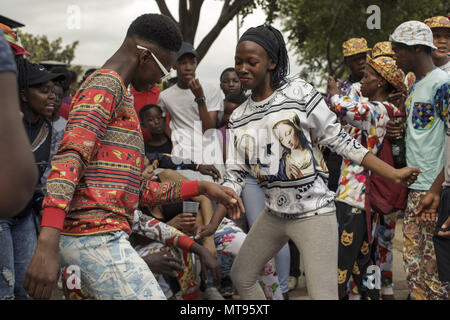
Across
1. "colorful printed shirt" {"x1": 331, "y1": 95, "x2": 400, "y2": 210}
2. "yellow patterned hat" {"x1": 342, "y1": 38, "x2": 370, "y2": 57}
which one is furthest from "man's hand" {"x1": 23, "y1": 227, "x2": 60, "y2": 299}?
"yellow patterned hat" {"x1": 342, "y1": 38, "x2": 370, "y2": 57}

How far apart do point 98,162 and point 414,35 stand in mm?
2905

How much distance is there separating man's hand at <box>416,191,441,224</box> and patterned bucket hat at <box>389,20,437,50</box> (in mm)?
1186

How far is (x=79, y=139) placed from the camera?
2400 mm

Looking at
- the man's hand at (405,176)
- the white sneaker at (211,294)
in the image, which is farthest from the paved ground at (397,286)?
the man's hand at (405,176)

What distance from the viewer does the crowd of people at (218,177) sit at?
249 cm

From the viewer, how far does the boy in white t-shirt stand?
595 cm

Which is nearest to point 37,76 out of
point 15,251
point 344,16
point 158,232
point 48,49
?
point 15,251

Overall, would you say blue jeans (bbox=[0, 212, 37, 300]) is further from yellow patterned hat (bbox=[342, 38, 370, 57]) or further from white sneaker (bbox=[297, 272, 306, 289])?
yellow patterned hat (bbox=[342, 38, 370, 57])

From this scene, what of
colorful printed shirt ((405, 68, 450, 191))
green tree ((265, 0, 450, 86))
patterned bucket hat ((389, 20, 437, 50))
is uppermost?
green tree ((265, 0, 450, 86))

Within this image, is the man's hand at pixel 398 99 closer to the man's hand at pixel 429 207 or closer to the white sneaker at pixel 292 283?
the man's hand at pixel 429 207


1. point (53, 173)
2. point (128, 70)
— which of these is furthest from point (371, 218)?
point (53, 173)

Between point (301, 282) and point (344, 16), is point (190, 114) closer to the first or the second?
point (301, 282)

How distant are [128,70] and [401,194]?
2888mm
